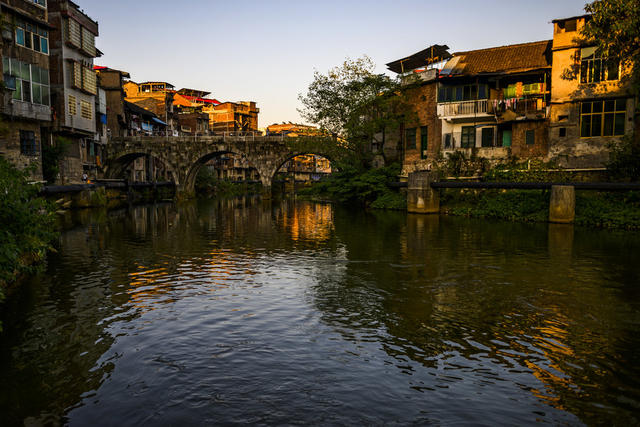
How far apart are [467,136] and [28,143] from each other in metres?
31.9

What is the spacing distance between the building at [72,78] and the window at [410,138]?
1076 inches

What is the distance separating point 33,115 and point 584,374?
3441cm

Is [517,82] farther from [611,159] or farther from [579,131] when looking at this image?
[611,159]

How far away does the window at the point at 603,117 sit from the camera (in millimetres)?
29594

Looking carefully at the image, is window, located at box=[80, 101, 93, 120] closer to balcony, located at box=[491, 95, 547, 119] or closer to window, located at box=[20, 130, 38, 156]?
window, located at box=[20, 130, 38, 156]

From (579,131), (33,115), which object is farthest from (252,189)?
(579,131)

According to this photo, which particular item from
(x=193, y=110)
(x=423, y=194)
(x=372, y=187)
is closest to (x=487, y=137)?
(x=423, y=194)

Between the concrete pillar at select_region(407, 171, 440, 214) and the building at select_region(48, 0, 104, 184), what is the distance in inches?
1054

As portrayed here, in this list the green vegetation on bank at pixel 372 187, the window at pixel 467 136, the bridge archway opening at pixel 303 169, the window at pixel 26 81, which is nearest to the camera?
the window at pixel 26 81

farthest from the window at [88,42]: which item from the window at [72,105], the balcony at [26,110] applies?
the balcony at [26,110]

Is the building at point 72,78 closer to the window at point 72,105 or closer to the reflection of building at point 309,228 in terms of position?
the window at point 72,105

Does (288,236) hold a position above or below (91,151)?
below

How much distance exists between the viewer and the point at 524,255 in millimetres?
17047

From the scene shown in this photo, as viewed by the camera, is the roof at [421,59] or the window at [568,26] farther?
the roof at [421,59]
